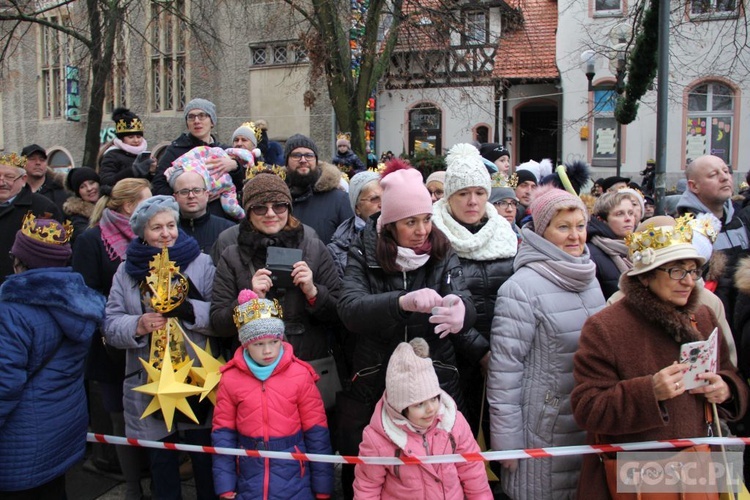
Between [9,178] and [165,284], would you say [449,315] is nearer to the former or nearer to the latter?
[165,284]

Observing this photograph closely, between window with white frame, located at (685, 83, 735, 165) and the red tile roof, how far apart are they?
163 inches

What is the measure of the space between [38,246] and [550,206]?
2.55m

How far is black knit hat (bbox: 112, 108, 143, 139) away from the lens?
6160 mm

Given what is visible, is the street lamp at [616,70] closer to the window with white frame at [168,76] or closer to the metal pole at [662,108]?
the metal pole at [662,108]

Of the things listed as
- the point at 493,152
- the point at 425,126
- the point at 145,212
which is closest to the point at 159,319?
the point at 145,212

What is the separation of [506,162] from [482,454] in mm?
4128

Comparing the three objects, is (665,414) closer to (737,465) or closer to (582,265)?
(737,465)

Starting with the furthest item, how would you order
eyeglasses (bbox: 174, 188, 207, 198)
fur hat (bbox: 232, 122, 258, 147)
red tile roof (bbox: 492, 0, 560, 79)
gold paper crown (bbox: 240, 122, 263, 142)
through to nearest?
red tile roof (bbox: 492, 0, 560, 79)
gold paper crown (bbox: 240, 122, 263, 142)
fur hat (bbox: 232, 122, 258, 147)
eyeglasses (bbox: 174, 188, 207, 198)

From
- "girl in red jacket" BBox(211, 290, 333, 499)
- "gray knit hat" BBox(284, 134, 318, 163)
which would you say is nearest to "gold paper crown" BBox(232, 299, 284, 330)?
"girl in red jacket" BBox(211, 290, 333, 499)

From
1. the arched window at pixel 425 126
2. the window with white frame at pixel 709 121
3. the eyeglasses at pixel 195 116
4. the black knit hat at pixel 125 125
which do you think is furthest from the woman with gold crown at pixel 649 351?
the arched window at pixel 425 126

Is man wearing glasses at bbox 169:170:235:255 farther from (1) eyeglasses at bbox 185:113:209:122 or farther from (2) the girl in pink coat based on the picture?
(2) the girl in pink coat

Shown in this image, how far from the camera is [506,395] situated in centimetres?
293

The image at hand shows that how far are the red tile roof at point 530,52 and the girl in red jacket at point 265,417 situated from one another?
55.2ft

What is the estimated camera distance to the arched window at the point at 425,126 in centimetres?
2056
